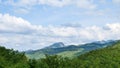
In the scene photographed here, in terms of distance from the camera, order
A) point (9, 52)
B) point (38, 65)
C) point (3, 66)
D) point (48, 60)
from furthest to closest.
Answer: point (9, 52) → point (48, 60) → point (38, 65) → point (3, 66)

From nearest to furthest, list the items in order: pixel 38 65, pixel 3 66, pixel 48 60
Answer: pixel 3 66 → pixel 38 65 → pixel 48 60

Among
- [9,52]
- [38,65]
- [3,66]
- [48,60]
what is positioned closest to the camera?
[3,66]

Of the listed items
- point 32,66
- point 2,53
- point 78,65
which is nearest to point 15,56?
point 2,53

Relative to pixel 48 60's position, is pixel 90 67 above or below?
below

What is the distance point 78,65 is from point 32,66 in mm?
39721

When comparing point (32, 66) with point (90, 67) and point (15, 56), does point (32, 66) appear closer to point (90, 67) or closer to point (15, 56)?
point (15, 56)

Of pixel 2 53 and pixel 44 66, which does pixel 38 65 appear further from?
pixel 2 53

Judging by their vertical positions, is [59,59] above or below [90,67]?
above

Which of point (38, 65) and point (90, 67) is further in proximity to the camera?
point (90, 67)

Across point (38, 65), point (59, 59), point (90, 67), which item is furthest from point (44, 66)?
point (90, 67)

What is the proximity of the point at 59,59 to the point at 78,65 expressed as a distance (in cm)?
1976

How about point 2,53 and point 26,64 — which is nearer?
point 26,64

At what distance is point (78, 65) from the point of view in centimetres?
18988

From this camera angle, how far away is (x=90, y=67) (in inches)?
7702
